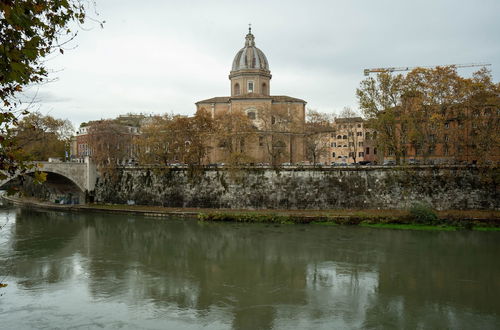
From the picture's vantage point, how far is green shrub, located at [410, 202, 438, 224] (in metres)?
29.1

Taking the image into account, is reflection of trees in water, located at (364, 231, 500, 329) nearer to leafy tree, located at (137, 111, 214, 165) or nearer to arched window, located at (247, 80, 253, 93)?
leafy tree, located at (137, 111, 214, 165)

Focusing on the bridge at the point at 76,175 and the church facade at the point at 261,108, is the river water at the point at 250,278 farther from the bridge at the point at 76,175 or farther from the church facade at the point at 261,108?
the church facade at the point at 261,108

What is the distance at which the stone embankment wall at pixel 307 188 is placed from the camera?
32.2 m

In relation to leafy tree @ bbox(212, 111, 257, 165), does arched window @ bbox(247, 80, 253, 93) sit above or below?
above

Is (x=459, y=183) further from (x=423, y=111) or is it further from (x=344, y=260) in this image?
(x=344, y=260)

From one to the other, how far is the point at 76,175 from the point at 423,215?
30719 mm

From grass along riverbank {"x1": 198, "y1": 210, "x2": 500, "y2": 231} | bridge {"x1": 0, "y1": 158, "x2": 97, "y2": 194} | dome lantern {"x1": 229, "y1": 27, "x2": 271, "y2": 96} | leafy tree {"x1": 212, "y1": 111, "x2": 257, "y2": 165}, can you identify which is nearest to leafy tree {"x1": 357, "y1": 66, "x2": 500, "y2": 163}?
grass along riverbank {"x1": 198, "y1": 210, "x2": 500, "y2": 231}

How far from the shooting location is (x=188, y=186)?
38.2 meters

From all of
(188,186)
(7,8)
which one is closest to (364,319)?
(7,8)

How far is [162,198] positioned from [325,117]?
2008 centimetres

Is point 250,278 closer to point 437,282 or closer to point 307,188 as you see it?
point 437,282

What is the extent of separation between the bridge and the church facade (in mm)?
11686

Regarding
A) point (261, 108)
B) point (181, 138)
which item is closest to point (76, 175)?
point (181, 138)

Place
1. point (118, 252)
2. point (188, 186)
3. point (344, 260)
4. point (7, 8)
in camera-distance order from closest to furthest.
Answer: point (7, 8) < point (344, 260) < point (118, 252) < point (188, 186)
